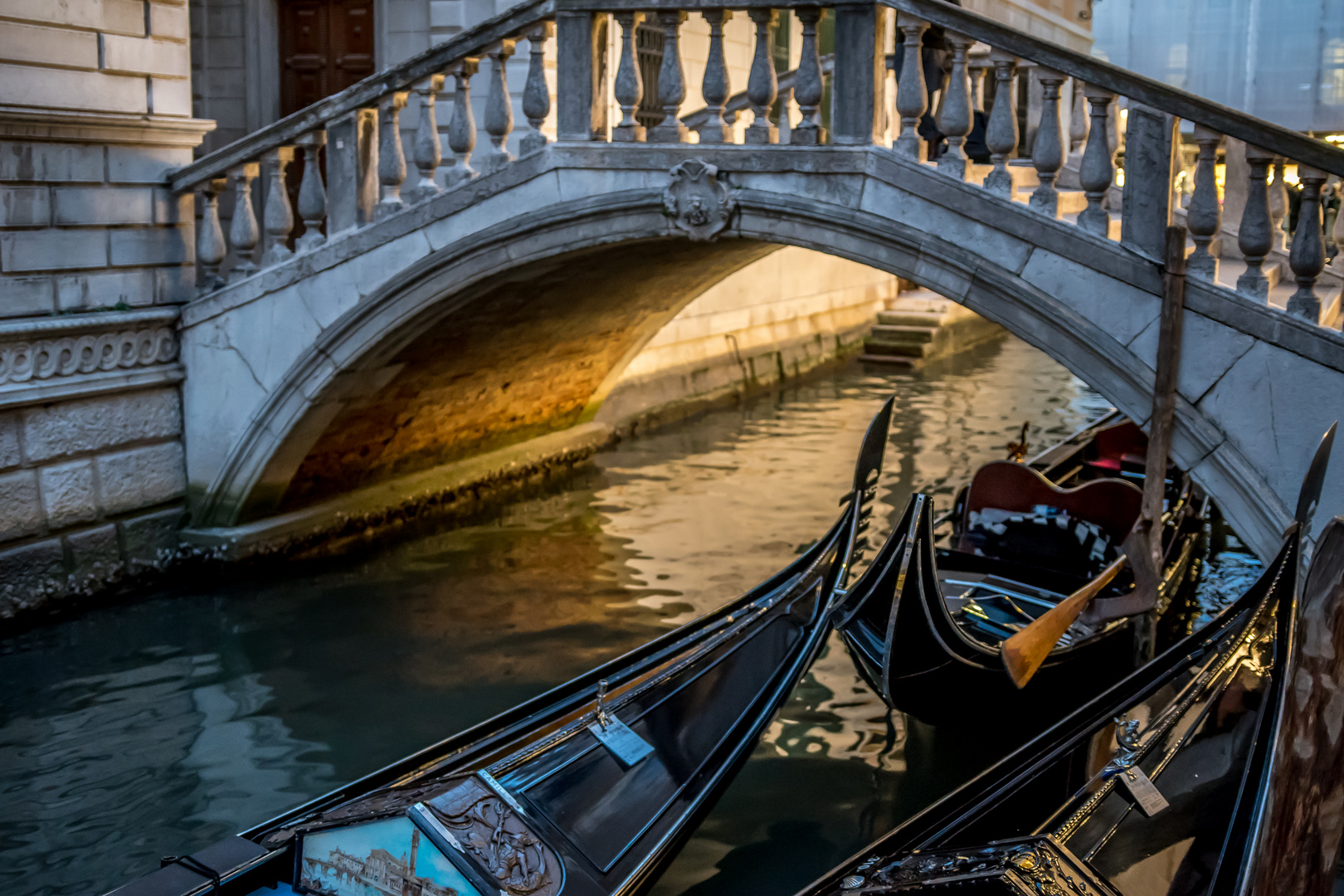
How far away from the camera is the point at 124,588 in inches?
202

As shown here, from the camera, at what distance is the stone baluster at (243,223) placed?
16.8 ft

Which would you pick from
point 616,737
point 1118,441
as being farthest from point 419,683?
point 1118,441

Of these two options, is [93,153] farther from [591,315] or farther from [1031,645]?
[1031,645]

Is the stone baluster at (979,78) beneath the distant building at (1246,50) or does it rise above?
beneath

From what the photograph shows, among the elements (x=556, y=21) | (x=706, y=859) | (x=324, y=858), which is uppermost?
(x=556, y=21)

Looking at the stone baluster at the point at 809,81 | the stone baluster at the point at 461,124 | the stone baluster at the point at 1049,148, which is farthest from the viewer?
the stone baluster at the point at 461,124

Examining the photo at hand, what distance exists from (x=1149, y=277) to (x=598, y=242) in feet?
6.35

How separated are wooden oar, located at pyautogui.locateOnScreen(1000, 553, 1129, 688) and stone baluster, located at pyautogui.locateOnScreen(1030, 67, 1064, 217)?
4.19 feet

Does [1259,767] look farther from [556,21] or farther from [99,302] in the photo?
[99,302]

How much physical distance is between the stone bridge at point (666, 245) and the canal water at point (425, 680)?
705mm

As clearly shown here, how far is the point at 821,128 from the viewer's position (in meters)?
4.48

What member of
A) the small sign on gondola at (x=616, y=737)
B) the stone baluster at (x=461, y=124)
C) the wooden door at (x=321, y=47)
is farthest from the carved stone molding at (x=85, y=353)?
the small sign on gondola at (x=616, y=737)

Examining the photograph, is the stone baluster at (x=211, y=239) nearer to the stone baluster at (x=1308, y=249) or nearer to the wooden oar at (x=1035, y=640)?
the wooden oar at (x=1035, y=640)

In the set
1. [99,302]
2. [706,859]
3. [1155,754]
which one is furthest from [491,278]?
[1155,754]
